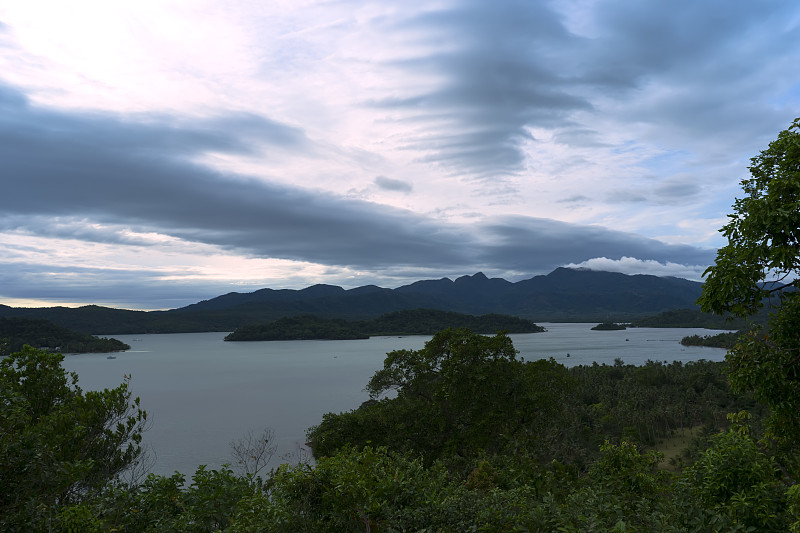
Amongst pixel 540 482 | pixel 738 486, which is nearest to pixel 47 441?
pixel 540 482

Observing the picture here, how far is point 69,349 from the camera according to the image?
18788cm

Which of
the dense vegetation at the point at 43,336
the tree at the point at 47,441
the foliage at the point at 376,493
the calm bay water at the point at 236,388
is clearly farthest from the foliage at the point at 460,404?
the dense vegetation at the point at 43,336

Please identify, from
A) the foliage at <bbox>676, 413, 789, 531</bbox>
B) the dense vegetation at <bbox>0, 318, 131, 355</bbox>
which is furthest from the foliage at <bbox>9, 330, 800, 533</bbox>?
the dense vegetation at <bbox>0, 318, 131, 355</bbox>

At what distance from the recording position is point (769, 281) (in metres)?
8.30

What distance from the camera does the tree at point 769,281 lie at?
7.80m

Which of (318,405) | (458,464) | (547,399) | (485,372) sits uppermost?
(485,372)

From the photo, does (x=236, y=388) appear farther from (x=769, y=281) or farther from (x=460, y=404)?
Result: (x=769, y=281)

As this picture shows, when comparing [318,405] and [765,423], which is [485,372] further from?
[318,405]

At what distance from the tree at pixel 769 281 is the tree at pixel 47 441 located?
12910mm

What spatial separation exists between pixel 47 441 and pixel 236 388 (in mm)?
112477

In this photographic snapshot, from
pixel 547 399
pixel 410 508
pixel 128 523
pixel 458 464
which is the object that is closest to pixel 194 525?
pixel 128 523

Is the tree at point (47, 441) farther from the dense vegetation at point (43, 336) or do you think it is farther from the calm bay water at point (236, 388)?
the dense vegetation at point (43, 336)

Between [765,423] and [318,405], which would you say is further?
[318,405]

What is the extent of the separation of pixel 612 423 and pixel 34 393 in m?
65.8
